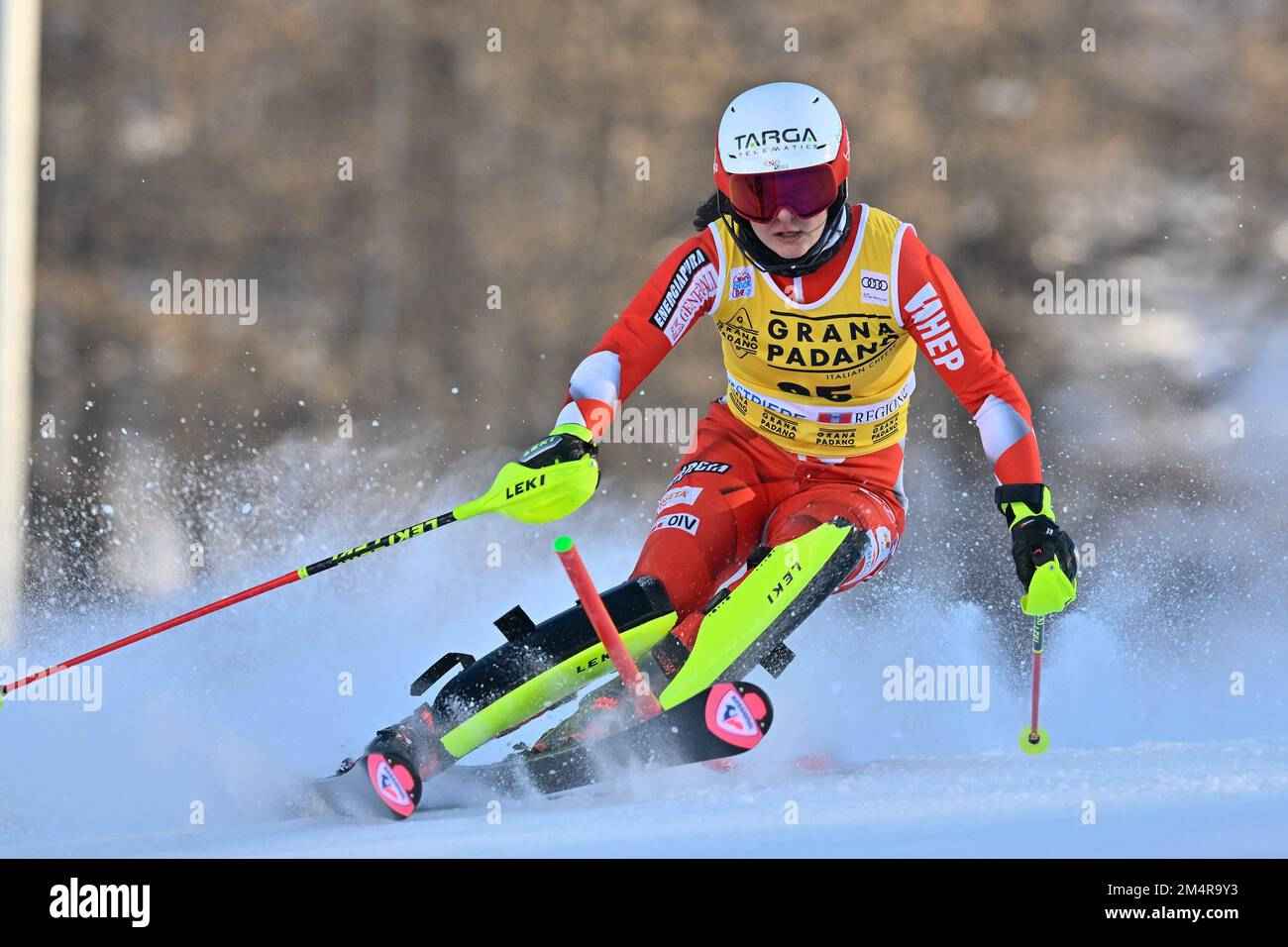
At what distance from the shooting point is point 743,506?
507cm

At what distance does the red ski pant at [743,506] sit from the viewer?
4891 mm

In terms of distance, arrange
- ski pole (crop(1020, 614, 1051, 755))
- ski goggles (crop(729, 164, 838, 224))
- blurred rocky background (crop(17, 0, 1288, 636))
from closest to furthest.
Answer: ski goggles (crop(729, 164, 838, 224))
ski pole (crop(1020, 614, 1051, 755))
blurred rocky background (crop(17, 0, 1288, 636))

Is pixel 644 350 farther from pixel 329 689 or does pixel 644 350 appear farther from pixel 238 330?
pixel 238 330

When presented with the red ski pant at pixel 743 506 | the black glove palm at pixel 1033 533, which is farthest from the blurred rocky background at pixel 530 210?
the black glove palm at pixel 1033 533

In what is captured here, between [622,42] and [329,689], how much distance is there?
3709 millimetres

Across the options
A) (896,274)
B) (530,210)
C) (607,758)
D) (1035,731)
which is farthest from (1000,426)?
(530,210)

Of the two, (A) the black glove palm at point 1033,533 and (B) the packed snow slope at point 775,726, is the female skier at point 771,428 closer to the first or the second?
(A) the black glove palm at point 1033,533

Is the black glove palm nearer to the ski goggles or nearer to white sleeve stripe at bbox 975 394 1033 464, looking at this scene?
white sleeve stripe at bbox 975 394 1033 464

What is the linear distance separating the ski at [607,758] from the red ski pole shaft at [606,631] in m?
0.06

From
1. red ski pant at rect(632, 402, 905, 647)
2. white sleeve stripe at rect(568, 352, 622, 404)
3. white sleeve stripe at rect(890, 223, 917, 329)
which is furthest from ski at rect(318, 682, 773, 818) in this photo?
white sleeve stripe at rect(890, 223, 917, 329)

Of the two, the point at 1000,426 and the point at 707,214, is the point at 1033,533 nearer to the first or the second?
the point at 1000,426

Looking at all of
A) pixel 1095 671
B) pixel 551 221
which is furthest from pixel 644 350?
pixel 551 221

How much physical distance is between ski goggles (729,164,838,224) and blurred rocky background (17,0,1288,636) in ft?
11.5

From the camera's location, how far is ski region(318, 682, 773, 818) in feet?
14.6
